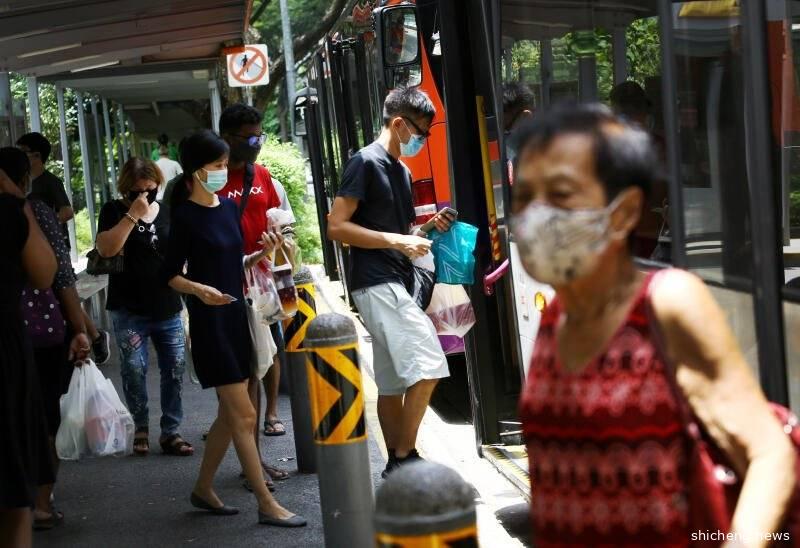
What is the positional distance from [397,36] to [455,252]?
2533 mm

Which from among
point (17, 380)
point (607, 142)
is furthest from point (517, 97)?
point (607, 142)

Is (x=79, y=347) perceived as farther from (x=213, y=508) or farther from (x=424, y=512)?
A: (x=424, y=512)

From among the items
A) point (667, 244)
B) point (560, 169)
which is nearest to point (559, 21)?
point (667, 244)

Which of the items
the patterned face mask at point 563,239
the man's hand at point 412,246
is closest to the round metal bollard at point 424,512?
the patterned face mask at point 563,239

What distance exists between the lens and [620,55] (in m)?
5.01

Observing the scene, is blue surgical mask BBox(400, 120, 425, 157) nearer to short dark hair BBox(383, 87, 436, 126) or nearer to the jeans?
short dark hair BBox(383, 87, 436, 126)

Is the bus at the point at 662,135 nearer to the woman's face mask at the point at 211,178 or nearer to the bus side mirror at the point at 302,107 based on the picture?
the woman's face mask at the point at 211,178

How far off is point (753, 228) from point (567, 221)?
1.79 metres

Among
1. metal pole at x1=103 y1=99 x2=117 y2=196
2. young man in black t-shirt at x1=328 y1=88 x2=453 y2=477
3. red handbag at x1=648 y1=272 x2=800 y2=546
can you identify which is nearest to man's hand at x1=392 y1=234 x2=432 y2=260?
young man in black t-shirt at x1=328 y1=88 x2=453 y2=477

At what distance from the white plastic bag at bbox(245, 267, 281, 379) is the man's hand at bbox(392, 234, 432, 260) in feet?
2.25

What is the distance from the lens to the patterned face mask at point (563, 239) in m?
2.34

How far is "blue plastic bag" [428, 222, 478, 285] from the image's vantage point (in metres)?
6.75

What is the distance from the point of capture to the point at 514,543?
580 centimetres

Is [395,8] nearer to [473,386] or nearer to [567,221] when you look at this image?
[473,386]
